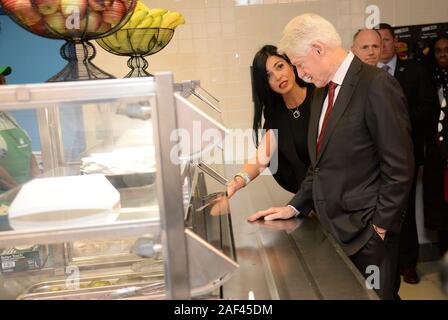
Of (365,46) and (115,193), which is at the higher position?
(365,46)

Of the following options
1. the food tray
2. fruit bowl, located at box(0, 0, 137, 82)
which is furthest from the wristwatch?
fruit bowl, located at box(0, 0, 137, 82)

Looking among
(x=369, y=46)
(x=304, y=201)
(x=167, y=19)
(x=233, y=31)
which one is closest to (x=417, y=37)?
(x=369, y=46)

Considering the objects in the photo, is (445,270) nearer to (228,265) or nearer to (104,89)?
(228,265)

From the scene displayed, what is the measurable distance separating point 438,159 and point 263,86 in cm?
184

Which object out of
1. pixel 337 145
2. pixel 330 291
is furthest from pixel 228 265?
pixel 337 145

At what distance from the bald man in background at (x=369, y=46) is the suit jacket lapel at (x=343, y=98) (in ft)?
5.44

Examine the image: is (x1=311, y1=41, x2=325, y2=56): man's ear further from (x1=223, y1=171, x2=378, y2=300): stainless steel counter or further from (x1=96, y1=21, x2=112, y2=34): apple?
(x1=96, y1=21, x2=112, y2=34): apple

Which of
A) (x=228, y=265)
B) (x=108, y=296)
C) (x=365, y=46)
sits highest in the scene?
(x=365, y=46)

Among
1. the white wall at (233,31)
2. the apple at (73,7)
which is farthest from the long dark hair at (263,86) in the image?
the apple at (73,7)

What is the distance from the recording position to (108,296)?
4.78 ft

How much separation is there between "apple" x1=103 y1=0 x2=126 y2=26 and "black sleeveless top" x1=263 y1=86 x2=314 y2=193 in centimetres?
143

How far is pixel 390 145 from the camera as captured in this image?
1938mm

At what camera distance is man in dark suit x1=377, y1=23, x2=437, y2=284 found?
3.83 m

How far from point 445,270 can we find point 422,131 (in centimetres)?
355
